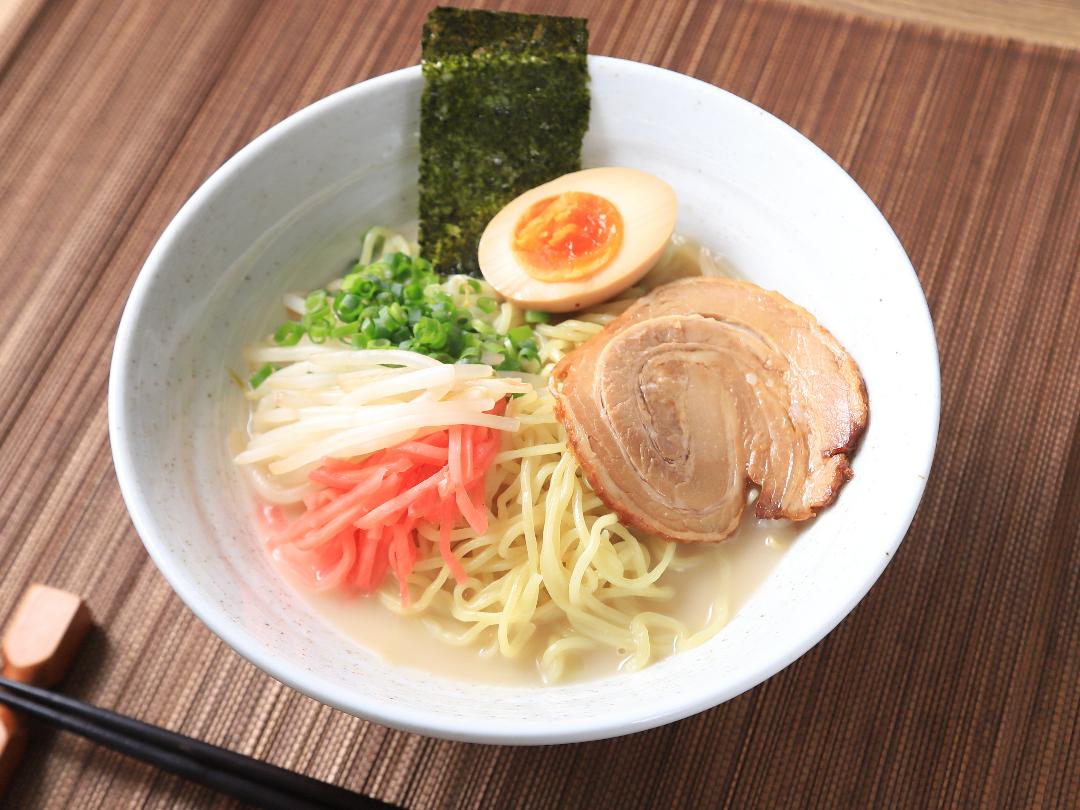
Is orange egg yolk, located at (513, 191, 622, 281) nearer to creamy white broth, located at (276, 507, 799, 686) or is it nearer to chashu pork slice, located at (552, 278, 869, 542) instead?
chashu pork slice, located at (552, 278, 869, 542)

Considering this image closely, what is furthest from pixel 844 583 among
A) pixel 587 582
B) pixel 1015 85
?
pixel 1015 85

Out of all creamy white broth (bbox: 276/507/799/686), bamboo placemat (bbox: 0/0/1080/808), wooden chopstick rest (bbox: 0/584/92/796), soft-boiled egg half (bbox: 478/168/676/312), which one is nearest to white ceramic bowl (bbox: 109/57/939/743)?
creamy white broth (bbox: 276/507/799/686)

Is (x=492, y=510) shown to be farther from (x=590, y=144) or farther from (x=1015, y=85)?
(x=1015, y=85)

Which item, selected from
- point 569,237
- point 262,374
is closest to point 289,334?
point 262,374

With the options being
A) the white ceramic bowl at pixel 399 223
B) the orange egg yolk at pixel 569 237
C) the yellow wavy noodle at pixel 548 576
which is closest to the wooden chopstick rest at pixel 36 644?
the white ceramic bowl at pixel 399 223

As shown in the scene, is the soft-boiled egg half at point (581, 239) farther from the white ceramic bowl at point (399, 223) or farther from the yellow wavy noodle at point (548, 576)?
the yellow wavy noodle at point (548, 576)

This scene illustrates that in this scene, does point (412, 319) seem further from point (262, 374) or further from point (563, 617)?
point (563, 617)
